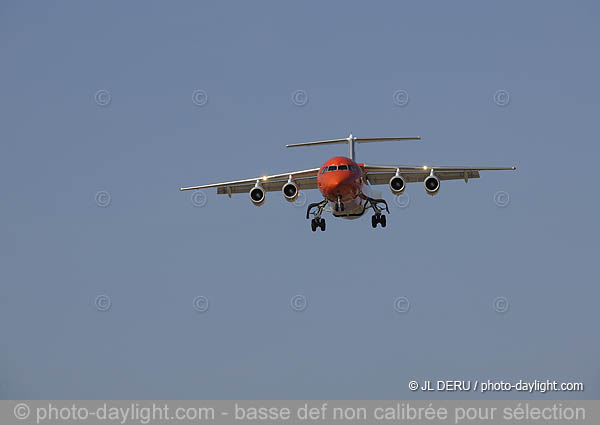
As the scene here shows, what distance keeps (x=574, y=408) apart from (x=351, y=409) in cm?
1016

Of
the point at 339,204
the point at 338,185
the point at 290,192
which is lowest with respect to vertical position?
the point at 339,204

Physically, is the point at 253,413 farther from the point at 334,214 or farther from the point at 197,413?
the point at 334,214

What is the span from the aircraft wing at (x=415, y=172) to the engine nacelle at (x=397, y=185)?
891 millimetres

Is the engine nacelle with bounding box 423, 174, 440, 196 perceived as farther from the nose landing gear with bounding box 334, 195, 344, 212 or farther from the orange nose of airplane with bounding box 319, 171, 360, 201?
the nose landing gear with bounding box 334, 195, 344, 212

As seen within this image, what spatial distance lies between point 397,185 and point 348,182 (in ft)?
13.7

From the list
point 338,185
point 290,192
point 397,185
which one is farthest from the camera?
point 290,192

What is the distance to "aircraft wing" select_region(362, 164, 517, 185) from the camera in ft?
203

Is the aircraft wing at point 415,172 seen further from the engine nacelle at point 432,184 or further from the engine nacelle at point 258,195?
the engine nacelle at point 258,195

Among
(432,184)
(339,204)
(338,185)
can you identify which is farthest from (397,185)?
(338,185)

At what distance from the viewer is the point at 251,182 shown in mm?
63688

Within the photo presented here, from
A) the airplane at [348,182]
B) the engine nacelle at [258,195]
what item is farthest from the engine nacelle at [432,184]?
the engine nacelle at [258,195]

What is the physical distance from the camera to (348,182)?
5731cm

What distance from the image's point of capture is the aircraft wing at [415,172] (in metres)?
61.9

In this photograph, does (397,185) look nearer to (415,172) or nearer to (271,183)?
(415,172)
